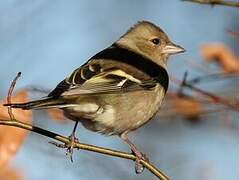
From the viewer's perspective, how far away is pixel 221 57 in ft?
19.4

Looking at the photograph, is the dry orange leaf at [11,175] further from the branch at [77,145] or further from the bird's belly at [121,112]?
the branch at [77,145]

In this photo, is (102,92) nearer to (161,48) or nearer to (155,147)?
(161,48)

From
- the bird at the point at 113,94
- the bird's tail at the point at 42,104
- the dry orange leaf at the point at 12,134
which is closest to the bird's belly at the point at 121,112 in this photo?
the bird at the point at 113,94

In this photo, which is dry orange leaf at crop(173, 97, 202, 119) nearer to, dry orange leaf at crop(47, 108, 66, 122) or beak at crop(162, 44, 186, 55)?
beak at crop(162, 44, 186, 55)

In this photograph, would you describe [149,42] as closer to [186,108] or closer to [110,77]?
[186,108]

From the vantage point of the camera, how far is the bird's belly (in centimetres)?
Answer: 456

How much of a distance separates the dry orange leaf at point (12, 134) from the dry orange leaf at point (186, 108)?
165cm

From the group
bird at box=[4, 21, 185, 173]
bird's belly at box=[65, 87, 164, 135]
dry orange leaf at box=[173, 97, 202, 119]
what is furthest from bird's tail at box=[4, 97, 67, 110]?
dry orange leaf at box=[173, 97, 202, 119]

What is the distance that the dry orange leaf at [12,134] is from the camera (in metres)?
3.90

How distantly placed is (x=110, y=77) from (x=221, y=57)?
1.47m

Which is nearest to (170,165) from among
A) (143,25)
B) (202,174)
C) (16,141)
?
(202,174)

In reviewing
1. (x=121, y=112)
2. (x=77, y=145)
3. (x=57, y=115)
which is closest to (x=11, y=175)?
(x=57, y=115)

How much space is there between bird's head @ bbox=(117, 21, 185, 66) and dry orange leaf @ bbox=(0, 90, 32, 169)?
6.17ft

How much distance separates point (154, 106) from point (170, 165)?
3372 millimetres
